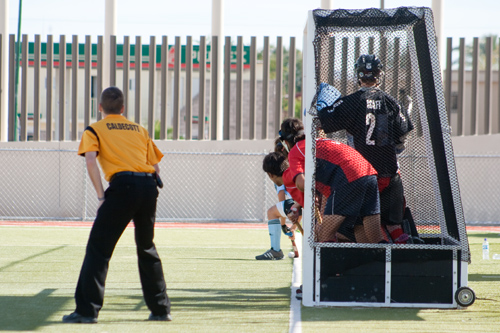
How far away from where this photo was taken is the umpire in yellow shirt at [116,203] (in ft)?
16.4

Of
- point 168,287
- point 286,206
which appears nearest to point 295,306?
point 168,287

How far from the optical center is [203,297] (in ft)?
21.0

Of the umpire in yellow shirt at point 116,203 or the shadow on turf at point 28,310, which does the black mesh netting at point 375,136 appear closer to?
the umpire in yellow shirt at point 116,203

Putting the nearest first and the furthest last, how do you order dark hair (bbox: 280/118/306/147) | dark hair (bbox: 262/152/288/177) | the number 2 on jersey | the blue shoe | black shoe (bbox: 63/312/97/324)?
black shoe (bbox: 63/312/97/324) < the number 2 on jersey < dark hair (bbox: 280/118/306/147) < dark hair (bbox: 262/152/288/177) < the blue shoe

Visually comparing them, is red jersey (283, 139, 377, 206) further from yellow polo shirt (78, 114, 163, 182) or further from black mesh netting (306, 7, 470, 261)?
yellow polo shirt (78, 114, 163, 182)

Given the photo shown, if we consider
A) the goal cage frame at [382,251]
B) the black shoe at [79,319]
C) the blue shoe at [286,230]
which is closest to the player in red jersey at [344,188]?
the goal cage frame at [382,251]

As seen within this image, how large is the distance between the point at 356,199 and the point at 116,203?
2147 millimetres

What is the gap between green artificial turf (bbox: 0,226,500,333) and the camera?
5.14 m

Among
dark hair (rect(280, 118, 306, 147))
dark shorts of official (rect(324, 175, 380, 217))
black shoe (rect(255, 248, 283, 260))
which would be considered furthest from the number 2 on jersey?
black shoe (rect(255, 248, 283, 260))

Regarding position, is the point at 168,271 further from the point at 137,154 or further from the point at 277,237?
the point at 137,154

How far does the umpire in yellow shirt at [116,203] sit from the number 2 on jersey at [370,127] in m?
2.07

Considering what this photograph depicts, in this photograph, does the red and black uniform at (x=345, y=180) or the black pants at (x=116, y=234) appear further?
the red and black uniform at (x=345, y=180)

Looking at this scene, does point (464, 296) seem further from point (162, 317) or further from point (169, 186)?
point (169, 186)

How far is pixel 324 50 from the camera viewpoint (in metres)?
6.07
